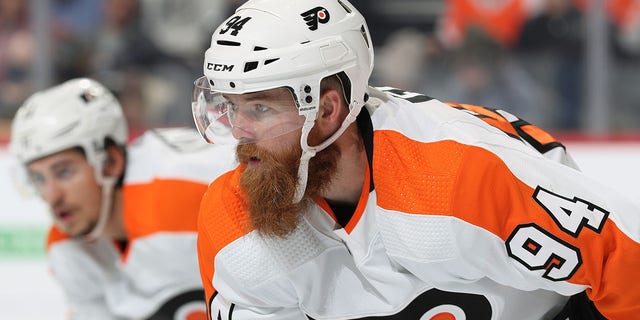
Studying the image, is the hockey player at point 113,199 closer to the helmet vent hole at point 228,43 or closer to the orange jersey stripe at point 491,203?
the helmet vent hole at point 228,43

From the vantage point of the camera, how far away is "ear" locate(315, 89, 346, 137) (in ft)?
6.98

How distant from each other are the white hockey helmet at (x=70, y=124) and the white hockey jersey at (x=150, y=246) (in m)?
0.11

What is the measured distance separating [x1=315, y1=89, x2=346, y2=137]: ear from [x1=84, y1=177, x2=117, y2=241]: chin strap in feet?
4.46

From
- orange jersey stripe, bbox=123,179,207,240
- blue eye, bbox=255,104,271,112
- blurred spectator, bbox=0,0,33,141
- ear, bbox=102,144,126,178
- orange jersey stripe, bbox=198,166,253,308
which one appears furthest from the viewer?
blurred spectator, bbox=0,0,33,141

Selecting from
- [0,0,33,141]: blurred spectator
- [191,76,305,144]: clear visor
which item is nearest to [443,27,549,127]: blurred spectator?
[0,0,33,141]: blurred spectator

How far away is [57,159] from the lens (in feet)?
10.8

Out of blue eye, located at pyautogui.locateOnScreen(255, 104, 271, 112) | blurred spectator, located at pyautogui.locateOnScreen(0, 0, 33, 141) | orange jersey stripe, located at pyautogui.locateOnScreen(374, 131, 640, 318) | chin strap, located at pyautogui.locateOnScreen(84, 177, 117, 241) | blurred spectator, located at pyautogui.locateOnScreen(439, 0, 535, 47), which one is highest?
blue eye, located at pyautogui.locateOnScreen(255, 104, 271, 112)

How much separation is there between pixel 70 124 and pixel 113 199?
0.91 ft

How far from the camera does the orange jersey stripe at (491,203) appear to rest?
1993 millimetres

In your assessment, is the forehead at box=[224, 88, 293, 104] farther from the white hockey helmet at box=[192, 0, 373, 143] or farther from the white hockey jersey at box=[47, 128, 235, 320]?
the white hockey jersey at box=[47, 128, 235, 320]

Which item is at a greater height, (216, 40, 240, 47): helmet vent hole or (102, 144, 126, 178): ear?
(216, 40, 240, 47): helmet vent hole

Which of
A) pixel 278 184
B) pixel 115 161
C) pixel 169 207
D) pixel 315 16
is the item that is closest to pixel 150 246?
pixel 169 207

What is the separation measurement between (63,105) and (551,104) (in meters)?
2.22

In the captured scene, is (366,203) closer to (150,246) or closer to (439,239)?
(439,239)
